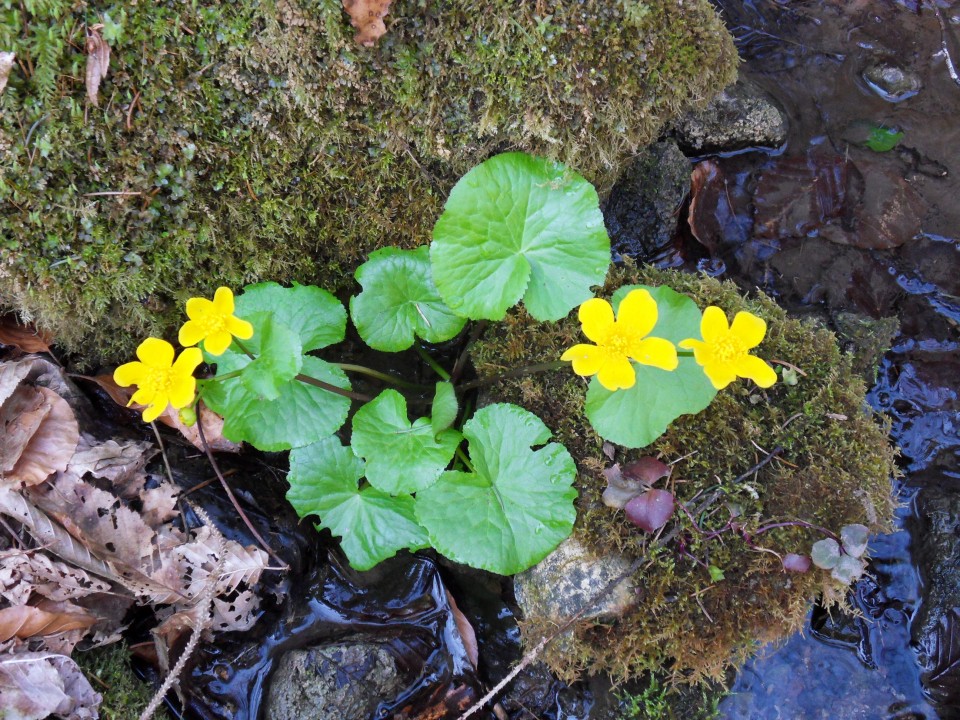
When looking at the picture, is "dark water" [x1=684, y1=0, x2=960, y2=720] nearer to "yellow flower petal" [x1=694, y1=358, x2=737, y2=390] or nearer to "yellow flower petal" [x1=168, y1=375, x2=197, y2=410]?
"yellow flower petal" [x1=694, y1=358, x2=737, y2=390]

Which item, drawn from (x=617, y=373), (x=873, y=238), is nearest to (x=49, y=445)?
(x=617, y=373)

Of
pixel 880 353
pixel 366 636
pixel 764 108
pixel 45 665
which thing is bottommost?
pixel 366 636

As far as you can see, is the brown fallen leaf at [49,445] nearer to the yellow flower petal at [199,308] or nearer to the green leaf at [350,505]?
the green leaf at [350,505]

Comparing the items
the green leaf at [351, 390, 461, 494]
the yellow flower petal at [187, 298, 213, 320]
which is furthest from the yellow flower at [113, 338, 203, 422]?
the green leaf at [351, 390, 461, 494]

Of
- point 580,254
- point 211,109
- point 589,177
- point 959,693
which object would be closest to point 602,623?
point 580,254

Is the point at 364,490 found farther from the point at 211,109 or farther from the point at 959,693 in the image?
the point at 959,693

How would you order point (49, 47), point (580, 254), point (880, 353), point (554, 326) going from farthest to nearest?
point (880, 353), point (554, 326), point (580, 254), point (49, 47)
